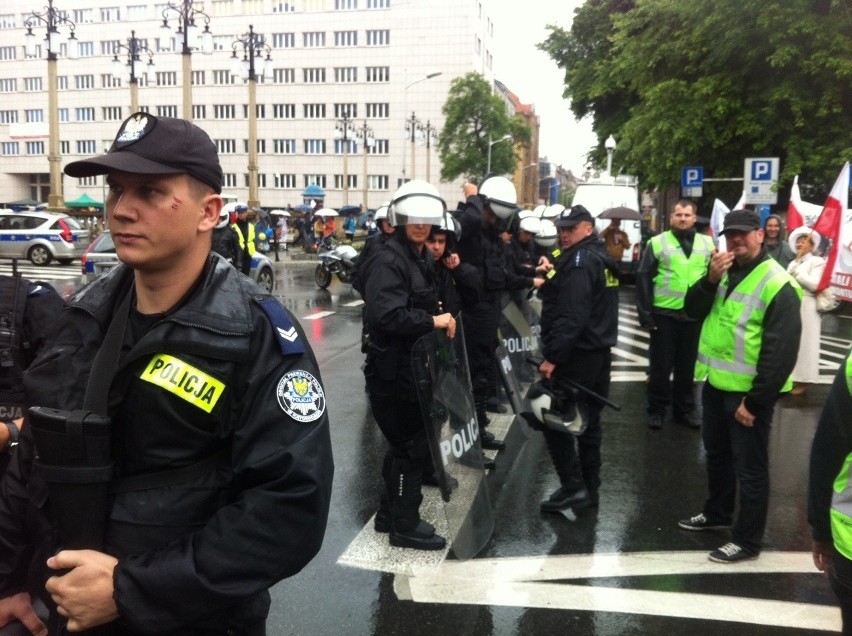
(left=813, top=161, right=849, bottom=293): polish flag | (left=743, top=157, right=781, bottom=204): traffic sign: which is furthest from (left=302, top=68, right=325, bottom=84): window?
(left=813, top=161, right=849, bottom=293): polish flag

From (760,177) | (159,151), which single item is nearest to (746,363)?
(159,151)

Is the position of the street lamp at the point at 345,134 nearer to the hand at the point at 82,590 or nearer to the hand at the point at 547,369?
the hand at the point at 547,369

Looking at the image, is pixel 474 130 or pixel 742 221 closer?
pixel 742 221

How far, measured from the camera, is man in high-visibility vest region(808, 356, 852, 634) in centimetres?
224

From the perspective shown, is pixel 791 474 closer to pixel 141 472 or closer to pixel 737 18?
pixel 141 472

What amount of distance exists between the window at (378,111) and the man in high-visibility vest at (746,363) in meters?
75.8

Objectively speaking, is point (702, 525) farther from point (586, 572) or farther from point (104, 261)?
point (104, 261)

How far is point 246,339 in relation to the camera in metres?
1.66

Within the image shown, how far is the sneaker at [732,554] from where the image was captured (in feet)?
14.1

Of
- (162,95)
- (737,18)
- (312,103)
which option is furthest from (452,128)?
(737,18)

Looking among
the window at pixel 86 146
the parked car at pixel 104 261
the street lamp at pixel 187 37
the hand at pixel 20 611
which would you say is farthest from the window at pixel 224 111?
the hand at pixel 20 611

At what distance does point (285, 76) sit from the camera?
79.2 m

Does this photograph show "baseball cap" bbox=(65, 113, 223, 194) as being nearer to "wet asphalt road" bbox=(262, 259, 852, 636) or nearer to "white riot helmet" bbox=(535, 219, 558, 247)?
"wet asphalt road" bbox=(262, 259, 852, 636)

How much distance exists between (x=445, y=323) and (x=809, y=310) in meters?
6.35
